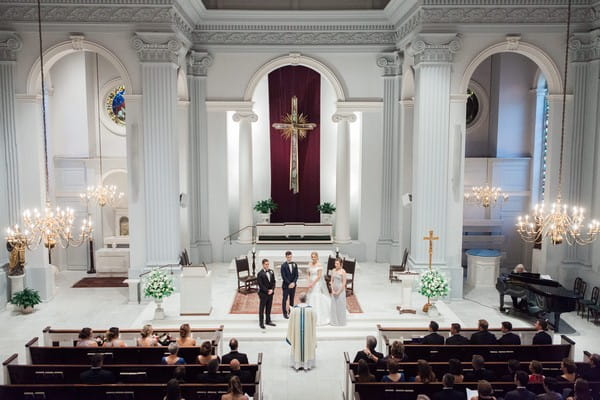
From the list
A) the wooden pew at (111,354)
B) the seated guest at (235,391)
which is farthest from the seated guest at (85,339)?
the seated guest at (235,391)

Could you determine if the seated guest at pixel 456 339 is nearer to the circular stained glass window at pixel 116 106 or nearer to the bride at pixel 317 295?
the bride at pixel 317 295

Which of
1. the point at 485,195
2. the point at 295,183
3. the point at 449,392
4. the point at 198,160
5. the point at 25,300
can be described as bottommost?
the point at 25,300

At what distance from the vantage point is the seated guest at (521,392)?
6.86 m

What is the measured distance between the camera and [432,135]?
13977mm

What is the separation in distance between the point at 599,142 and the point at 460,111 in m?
3.47

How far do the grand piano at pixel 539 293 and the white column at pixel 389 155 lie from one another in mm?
5057

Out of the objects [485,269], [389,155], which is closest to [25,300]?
[389,155]

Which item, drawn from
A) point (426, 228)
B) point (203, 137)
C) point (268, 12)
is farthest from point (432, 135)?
point (203, 137)

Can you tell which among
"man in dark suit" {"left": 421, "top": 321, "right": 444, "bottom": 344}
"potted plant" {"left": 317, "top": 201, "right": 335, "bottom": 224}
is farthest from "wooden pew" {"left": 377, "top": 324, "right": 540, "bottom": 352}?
"potted plant" {"left": 317, "top": 201, "right": 335, "bottom": 224}

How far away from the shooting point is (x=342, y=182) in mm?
18703

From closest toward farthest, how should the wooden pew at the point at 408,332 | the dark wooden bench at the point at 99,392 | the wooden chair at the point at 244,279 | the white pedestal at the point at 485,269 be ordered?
the dark wooden bench at the point at 99,392 → the wooden pew at the point at 408,332 → the wooden chair at the point at 244,279 → the white pedestal at the point at 485,269

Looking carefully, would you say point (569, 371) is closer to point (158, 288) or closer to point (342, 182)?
point (158, 288)

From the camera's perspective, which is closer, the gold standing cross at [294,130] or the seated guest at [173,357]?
the seated guest at [173,357]

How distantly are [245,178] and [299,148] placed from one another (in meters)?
2.45
